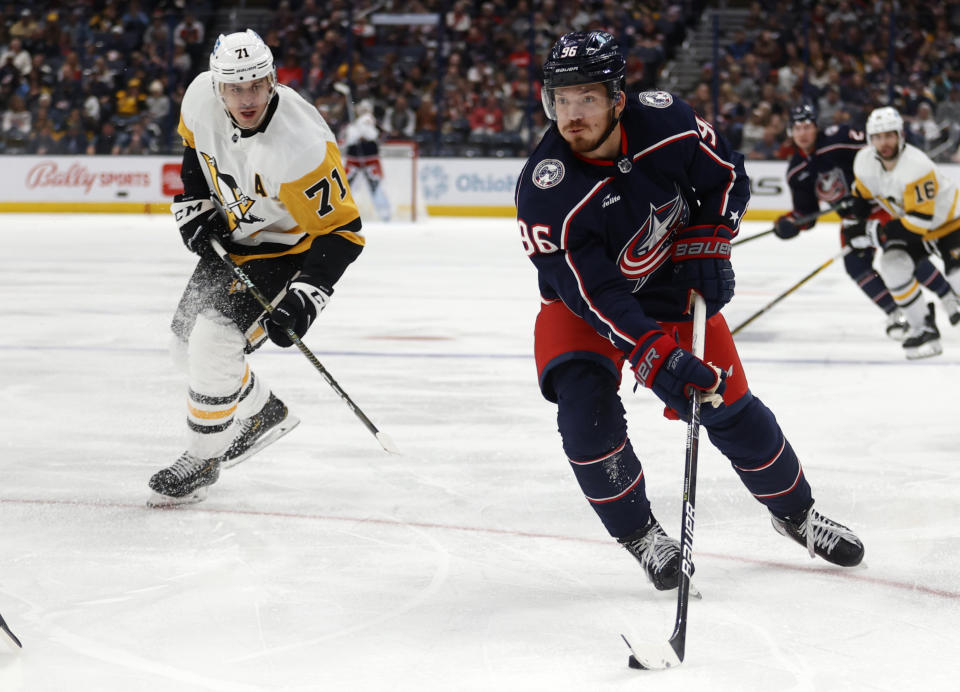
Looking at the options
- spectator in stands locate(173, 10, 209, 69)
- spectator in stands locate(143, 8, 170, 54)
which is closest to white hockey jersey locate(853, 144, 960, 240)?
spectator in stands locate(173, 10, 209, 69)

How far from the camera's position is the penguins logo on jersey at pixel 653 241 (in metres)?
2.37

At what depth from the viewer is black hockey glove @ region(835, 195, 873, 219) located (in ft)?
18.9

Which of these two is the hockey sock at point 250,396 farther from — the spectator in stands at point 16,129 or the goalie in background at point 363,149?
the spectator in stands at point 16,129

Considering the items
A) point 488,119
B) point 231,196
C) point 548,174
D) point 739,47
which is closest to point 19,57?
point 488,119

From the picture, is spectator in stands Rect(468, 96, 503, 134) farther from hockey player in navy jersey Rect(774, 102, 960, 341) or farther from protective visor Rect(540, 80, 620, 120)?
protective visor Rect(540, 80, 620, 120)

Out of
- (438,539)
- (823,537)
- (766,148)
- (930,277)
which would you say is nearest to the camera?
(823,537)

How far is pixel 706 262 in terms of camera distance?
8.00ft

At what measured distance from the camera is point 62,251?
374 inches

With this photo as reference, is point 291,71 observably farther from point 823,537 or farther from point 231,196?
point 823,537

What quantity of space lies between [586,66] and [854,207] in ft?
12.7

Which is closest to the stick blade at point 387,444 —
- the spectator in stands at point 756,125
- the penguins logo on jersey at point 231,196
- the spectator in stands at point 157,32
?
the penguins logo on jersey at point 231,196

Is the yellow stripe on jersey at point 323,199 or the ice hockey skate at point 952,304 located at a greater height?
the yellow stripe on jersey at point 323,199

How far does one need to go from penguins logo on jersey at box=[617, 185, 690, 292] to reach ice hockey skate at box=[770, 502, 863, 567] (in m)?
0.58

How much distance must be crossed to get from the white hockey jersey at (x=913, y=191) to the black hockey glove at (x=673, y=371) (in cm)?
359
